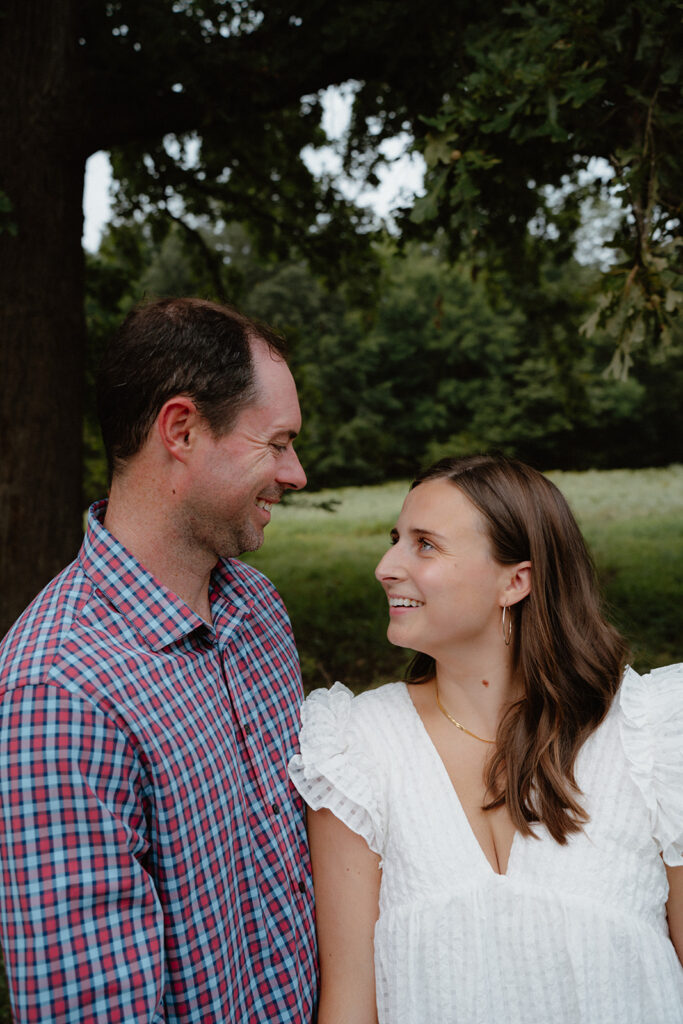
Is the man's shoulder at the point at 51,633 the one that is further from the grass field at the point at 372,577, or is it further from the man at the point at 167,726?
the grass field at the point at 372,577

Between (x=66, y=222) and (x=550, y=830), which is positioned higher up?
(x=66, y=222)

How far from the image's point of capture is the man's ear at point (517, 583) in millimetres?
2123

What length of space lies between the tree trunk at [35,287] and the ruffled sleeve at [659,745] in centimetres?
343

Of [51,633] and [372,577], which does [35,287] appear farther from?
[372,577]

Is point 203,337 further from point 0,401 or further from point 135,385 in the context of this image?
point 0,401

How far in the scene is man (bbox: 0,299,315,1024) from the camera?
1.37m

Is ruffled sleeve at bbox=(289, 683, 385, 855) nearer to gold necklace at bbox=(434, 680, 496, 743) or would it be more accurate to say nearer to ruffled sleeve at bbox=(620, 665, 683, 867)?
gold necklace at bbox=(434, 680, 496, 743)

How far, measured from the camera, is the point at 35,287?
14.3 feet

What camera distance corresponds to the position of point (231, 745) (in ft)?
5.75

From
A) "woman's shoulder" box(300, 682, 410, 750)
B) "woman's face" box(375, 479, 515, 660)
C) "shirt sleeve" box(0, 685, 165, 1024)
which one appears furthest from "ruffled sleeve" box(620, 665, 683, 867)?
"shirt sleeve" box(0, 685, 165, 1024)

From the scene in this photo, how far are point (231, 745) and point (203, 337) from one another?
3.20ft

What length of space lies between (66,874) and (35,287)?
12.4ft

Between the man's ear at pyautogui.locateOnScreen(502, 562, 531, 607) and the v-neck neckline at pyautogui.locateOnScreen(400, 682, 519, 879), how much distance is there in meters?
0.41

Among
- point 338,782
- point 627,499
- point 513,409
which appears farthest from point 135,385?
point 513,409
